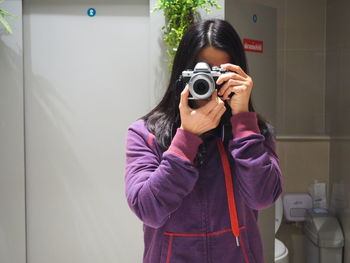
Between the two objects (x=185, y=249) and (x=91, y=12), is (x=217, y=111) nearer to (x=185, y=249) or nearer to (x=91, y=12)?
(x=185, y=249)

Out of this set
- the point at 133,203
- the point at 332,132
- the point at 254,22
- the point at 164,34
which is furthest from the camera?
the point at 332,132

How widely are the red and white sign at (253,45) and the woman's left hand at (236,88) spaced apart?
1.08 meters

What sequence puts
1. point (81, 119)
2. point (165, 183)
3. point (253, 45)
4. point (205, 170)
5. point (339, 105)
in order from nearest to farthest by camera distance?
point (165, 183)
point (205, 170)
point (81, 119)
point (253, 45)
point (339, 105)

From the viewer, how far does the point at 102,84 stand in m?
1.82

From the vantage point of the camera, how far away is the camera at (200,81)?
2.72ft

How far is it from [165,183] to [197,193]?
111 mm

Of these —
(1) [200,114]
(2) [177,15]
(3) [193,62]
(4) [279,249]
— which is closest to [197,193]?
(1) [200,114]

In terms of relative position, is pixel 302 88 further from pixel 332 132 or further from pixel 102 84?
pixel 102 84

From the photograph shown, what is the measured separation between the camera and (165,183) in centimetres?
79

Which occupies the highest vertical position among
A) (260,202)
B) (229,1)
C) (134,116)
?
(229,1)

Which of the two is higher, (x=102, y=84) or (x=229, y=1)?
(x=229, y=1)

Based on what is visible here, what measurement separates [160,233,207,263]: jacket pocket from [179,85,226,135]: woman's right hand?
225 mm

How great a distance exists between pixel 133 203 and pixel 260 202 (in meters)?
0.27

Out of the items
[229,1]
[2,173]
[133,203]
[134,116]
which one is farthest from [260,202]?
[2,173]
